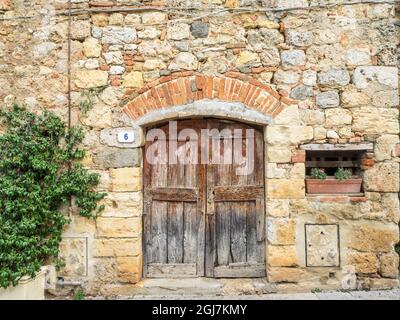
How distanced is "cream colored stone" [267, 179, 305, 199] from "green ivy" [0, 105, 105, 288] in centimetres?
187

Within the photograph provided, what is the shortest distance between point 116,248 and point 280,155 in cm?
206

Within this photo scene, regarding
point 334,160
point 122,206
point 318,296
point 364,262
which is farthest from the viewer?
point 334,160

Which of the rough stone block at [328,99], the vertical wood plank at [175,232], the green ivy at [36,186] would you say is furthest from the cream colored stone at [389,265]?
the green ivy at [36,186]

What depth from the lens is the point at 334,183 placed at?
372 centimetres

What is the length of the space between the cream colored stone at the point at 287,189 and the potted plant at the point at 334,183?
0.11 m

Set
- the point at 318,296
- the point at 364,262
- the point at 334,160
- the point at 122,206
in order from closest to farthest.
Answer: the point at 318,296, the point at 364,262, the point at 122,206, the point at 334,160

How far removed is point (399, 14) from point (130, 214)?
3680 mm

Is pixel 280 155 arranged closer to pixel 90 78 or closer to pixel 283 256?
pixel 283 256

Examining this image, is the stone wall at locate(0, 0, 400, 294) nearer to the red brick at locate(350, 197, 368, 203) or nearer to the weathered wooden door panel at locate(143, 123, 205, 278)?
the red brick at locate(350, 197, 368, 203)

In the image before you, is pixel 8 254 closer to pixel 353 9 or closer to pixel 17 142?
pixel 17 142

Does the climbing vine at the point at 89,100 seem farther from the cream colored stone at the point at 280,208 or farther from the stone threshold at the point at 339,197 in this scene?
the stone threshold at the point at 339,197

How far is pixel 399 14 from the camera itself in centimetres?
374

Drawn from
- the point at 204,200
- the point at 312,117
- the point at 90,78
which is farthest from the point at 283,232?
the point at 90,78

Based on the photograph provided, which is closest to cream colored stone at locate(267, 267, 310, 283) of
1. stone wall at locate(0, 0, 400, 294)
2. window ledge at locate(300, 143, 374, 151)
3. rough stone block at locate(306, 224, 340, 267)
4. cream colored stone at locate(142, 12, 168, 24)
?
stone wall at locate(0, 0, 400, 294)
